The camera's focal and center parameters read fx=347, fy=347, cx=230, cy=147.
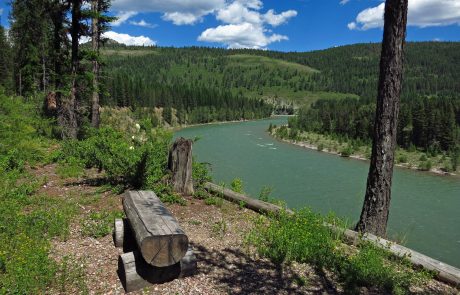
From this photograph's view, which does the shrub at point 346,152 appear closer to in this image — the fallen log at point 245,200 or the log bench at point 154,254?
the fallen log at point 245,200

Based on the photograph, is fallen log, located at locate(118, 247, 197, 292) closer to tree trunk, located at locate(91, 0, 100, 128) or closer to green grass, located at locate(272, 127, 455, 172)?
tree trunk, located at locate(91, 0, 100, 128)

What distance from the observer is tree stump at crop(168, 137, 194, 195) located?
10.3 metres

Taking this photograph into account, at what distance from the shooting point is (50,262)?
230 inches

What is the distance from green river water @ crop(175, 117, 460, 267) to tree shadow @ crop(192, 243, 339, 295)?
1122 centimetres

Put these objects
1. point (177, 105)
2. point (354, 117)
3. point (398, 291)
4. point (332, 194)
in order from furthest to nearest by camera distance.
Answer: point (177, 105), point (354, 117), point (332, 194), point (398, 291)

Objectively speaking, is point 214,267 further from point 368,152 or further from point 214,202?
point 368,152

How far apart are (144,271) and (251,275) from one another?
186 centimetres

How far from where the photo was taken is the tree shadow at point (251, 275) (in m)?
5.72

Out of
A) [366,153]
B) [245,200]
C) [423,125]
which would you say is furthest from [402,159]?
[245,200]

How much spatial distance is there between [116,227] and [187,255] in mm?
1810

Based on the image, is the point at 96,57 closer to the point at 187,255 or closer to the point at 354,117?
the point at 187,255

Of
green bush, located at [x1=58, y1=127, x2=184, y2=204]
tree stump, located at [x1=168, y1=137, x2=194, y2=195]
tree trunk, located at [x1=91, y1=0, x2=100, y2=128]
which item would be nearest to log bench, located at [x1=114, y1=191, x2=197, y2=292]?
green bush, located at [x1=58, y1=127, x2=184, y2=204]

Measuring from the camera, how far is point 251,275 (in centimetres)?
616

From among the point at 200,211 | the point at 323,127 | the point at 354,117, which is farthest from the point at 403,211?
the point at 323,127
